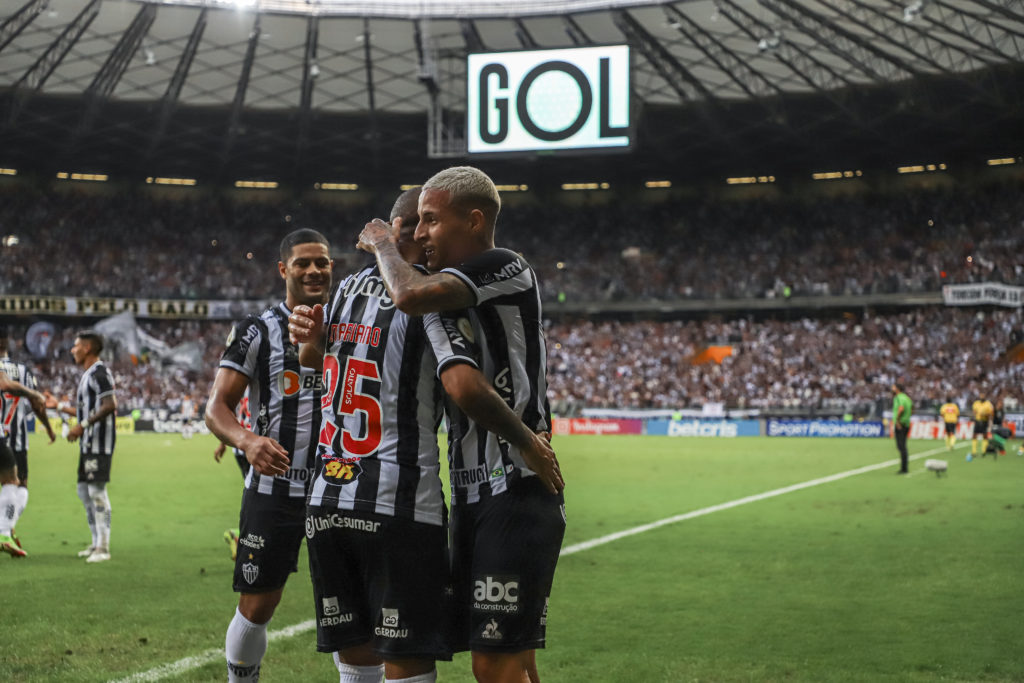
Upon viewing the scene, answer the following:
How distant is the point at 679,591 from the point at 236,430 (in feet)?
18.3

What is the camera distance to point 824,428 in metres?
39.5

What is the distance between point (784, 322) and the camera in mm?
55094

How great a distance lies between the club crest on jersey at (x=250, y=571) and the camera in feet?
17.5

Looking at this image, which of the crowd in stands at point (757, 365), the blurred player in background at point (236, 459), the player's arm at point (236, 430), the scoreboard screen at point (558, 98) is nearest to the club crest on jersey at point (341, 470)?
the player's arm at point (236, 430)

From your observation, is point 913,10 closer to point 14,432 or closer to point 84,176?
point 14,432

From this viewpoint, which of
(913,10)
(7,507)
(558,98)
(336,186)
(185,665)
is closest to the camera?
(185,665)

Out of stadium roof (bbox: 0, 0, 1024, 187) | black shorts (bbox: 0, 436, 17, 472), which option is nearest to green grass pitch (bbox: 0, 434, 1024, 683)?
black shorts (bbox: 0, 436, 17, 472)

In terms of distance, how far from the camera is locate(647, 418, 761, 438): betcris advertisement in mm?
40750

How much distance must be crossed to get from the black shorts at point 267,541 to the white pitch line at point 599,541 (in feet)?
4.76

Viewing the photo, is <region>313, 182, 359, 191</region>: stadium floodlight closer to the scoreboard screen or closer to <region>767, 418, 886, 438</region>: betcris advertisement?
<region>767, 418, 886, 438</region>: betcris advertisement

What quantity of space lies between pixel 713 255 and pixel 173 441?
3371 cm

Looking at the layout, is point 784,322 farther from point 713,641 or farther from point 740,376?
point 713,641

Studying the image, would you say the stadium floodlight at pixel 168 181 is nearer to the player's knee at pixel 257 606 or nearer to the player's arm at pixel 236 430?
the player's arm at pixel 236 430

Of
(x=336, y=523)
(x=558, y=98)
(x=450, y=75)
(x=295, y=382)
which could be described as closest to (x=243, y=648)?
(x=295, y=382)
